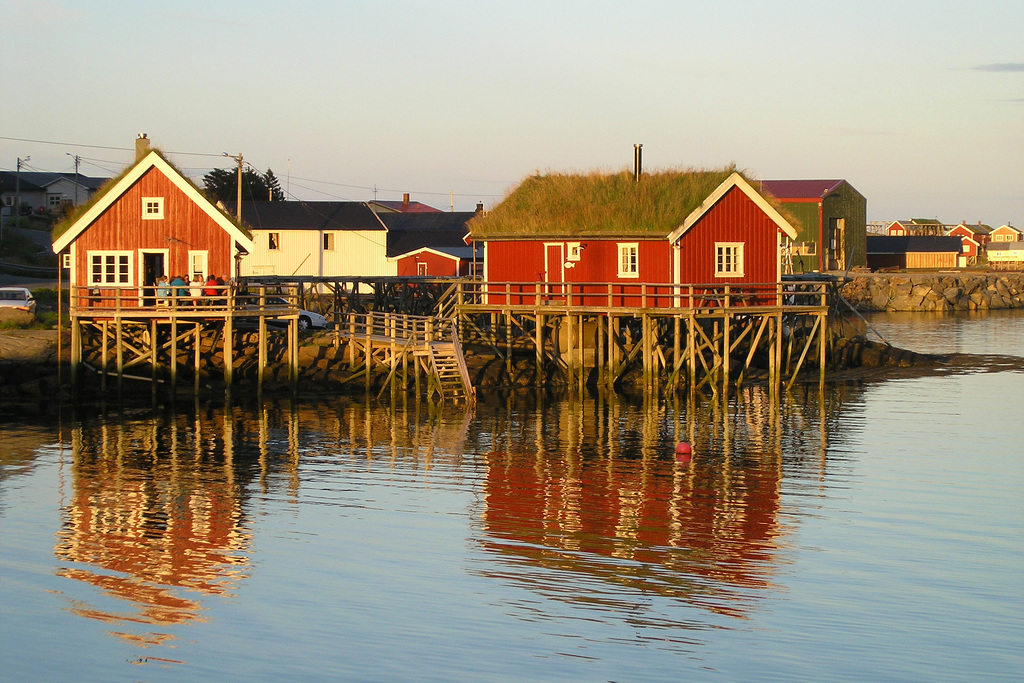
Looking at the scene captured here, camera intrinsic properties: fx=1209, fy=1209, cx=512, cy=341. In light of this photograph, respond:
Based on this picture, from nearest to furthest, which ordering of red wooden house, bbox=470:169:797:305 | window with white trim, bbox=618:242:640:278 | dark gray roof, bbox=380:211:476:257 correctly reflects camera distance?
red wooden house, bbox=470:169:797:305
window with white trim, bbox=618:242:640:278
dark gray roof, bbox=380:211:476:257

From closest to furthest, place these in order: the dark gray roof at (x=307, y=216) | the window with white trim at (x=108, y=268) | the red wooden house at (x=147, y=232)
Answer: the red wooden house at (x=147, y=232) → the window with white trim at (x=108, y=268) → the dark gray roof at (x=307, y=216)

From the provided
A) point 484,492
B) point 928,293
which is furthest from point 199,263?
point 928,293

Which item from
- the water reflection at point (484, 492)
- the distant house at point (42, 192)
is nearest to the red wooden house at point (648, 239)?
the water reflection at point (484, 492)

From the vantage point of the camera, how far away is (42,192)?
107 m

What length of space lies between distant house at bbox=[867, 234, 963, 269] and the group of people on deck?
3446 inches

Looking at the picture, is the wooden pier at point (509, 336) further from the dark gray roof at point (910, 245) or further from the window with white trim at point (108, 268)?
the dark gray roof at point (910, 245)

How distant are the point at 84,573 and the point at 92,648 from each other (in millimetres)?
3230

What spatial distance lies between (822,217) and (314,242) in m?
39.9

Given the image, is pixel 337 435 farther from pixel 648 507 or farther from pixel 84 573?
pixel 84 573

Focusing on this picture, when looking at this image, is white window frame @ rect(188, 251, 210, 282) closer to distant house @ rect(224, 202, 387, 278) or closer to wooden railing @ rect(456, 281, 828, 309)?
wooden railing @ rect(456, 281, 828, 309)

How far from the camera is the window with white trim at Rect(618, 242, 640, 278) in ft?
128

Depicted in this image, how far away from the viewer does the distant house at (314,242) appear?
234ft

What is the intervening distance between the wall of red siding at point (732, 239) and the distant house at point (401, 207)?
68.4 metres

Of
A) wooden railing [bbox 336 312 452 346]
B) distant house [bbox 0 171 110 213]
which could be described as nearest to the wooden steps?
wooden railing [bbox 336 312 452 346]
